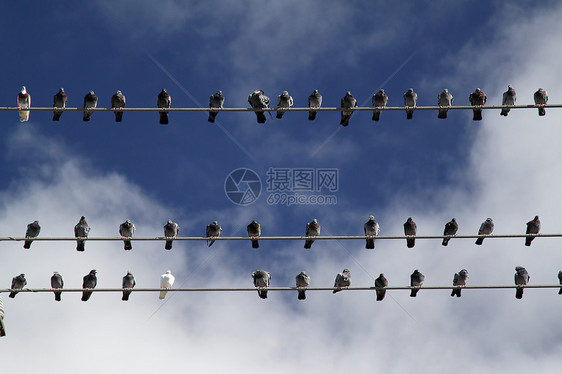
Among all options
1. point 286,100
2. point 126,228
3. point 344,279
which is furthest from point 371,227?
point 126,228

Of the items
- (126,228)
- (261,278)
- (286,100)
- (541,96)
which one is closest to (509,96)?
(541,96)

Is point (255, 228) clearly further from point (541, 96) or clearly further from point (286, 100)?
point (541, 96)

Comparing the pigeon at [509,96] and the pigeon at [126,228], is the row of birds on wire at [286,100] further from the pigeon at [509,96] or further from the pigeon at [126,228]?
the pigeon at [126,228]

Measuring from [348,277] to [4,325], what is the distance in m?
9.72

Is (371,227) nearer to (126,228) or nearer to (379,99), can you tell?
(379,99)

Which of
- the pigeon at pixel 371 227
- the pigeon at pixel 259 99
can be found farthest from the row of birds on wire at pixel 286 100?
the pigeon at pixel 371 227

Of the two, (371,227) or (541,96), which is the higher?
(541,96)

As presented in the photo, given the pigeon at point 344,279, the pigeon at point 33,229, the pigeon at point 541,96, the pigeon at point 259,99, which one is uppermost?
the pigeon at point 541,96

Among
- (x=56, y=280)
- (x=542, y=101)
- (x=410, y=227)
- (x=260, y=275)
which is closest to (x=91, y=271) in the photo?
(x=56, y=280)

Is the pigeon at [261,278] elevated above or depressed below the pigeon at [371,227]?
below

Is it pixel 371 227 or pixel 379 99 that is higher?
pixel 379 99

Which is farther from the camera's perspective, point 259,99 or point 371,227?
point 371,227

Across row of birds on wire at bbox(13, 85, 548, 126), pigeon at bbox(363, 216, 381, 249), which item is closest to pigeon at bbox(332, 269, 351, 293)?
pigeon at bbox(363, 216, 381, 249)

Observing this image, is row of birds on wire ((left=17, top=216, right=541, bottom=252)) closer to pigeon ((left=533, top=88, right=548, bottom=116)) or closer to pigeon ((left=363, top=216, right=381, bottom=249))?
pigeon ((left=363, top=216, right=381, bottom=249))
